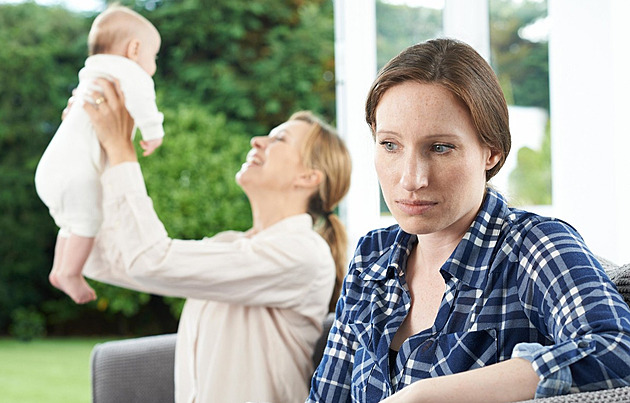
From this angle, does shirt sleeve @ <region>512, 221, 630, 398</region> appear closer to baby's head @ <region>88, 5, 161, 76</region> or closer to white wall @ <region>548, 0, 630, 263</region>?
baby's head @ <region>88, 5, 161, 76</region>

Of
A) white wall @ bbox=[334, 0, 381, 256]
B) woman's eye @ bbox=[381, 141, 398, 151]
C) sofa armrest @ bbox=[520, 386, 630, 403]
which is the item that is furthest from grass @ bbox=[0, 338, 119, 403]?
sofa armrest @ bbox=[520, 386, 630, 403]

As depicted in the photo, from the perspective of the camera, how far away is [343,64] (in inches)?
124

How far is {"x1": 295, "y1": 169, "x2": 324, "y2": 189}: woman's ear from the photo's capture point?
2096 millimetres

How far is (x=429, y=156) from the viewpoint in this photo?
4.09 feet

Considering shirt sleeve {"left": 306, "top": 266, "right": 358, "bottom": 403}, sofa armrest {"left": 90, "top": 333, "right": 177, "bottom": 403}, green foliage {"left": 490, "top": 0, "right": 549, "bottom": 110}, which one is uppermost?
green foliage {"left": 490, "top": 0, "right": 549, "bottom": 110}

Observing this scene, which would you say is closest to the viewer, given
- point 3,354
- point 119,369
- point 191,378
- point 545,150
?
point 191,378

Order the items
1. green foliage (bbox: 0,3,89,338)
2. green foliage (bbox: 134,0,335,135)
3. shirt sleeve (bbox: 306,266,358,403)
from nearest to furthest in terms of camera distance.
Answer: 1. shirt sleeve (bbox: 306,266,358,403)
2. green foliage (bbox: 0,3,89,338)
3. green foliage (bbox: 134,0,335,135)

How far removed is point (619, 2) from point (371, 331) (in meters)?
1.33

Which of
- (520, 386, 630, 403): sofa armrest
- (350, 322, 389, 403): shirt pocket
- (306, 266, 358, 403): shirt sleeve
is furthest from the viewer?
(306, 266, 358, 403): shirt sleeve

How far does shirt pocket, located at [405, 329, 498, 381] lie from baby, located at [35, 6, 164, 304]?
0.92m

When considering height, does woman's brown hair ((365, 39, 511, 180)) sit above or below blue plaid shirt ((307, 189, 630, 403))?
above

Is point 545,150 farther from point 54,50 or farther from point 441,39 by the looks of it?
point 54,50

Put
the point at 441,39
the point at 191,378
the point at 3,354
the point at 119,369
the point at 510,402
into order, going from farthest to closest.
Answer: the point at 3,354 → the point at 119,369 → the point at 191,378 → the point at 441,39 → the point at 510,402

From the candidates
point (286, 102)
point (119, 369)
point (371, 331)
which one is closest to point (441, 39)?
point (371, 331)
